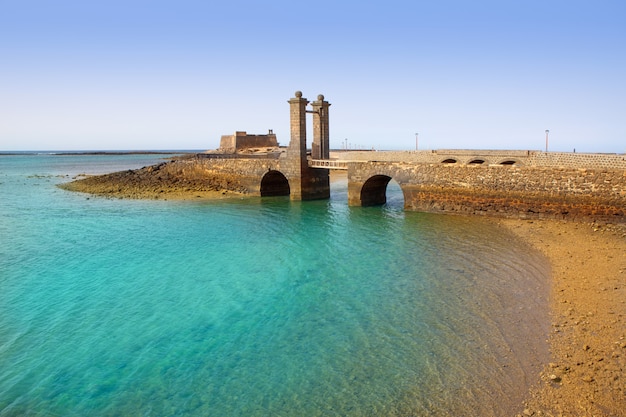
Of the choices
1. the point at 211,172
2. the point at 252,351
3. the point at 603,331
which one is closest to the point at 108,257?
the point at 252,351

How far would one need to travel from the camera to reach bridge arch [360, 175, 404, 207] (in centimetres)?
2389

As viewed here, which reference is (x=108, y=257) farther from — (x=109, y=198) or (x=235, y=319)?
(x=109, y=198)

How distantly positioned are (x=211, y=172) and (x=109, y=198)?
6.89 metres

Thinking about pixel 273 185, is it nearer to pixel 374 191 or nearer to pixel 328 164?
pixel 328 164

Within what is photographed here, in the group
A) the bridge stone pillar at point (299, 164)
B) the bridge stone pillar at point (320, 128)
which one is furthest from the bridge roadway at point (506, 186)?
the bridge stone pillar at point (320, 128)

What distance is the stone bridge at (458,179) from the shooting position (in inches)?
685

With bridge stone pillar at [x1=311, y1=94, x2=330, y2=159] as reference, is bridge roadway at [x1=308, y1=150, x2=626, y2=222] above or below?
below

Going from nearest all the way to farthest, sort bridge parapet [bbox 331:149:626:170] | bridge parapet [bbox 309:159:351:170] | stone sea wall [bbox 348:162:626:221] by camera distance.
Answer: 1. stone sea wall [bbox 348:162:626:221]
2. bridge parapet [bbox 331:149:626:170]
3. bridge parapet [bbox 309:159:351:170]

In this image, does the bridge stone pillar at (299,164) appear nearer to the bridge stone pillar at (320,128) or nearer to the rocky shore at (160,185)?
the bridge stone pillar at (320,128)

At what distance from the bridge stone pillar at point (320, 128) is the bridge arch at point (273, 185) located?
2.98 meters

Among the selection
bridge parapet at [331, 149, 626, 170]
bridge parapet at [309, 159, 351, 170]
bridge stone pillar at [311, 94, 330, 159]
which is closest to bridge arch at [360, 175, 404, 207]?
bridge parapet at [309, 159, 351, 170]

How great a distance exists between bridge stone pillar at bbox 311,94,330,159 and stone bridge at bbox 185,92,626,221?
6 centimetres

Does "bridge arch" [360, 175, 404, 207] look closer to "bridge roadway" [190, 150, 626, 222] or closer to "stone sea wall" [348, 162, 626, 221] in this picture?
"bridge roadway" [190, 150, 626, 222]

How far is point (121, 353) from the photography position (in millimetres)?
8117
